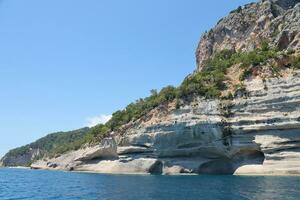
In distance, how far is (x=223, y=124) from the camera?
70.8 meters

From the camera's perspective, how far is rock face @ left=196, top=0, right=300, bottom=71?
88325 millimetres

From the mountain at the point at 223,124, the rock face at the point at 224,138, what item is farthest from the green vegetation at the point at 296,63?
the rock face at the point at 224,138

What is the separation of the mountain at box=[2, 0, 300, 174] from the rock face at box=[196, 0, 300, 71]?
Answer: 454 mm

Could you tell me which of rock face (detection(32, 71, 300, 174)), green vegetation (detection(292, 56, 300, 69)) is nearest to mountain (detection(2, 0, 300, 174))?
rock face (detection(32, 71, 300, 174))

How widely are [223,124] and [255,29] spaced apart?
47250 mm

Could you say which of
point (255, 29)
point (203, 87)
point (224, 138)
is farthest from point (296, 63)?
point (255, 29)

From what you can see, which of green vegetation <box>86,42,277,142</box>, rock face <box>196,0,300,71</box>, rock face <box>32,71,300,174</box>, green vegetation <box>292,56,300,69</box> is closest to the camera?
rock face <box>32,71,300,174</box>

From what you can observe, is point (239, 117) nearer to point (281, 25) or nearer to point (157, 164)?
point (157, 164)

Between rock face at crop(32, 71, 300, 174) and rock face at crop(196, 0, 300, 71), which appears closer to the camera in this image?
rock face at crop(32, 71, 300, 174)

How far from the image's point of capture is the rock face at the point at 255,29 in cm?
8832

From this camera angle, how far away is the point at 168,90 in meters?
89.6

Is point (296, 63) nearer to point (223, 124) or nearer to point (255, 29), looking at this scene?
point (223, 124)

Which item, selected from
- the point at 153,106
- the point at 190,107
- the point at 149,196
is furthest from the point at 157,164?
the point at 149,196

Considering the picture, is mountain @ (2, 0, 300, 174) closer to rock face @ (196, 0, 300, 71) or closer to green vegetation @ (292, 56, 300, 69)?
green vegetation @ (292, 56, 300, 69)
